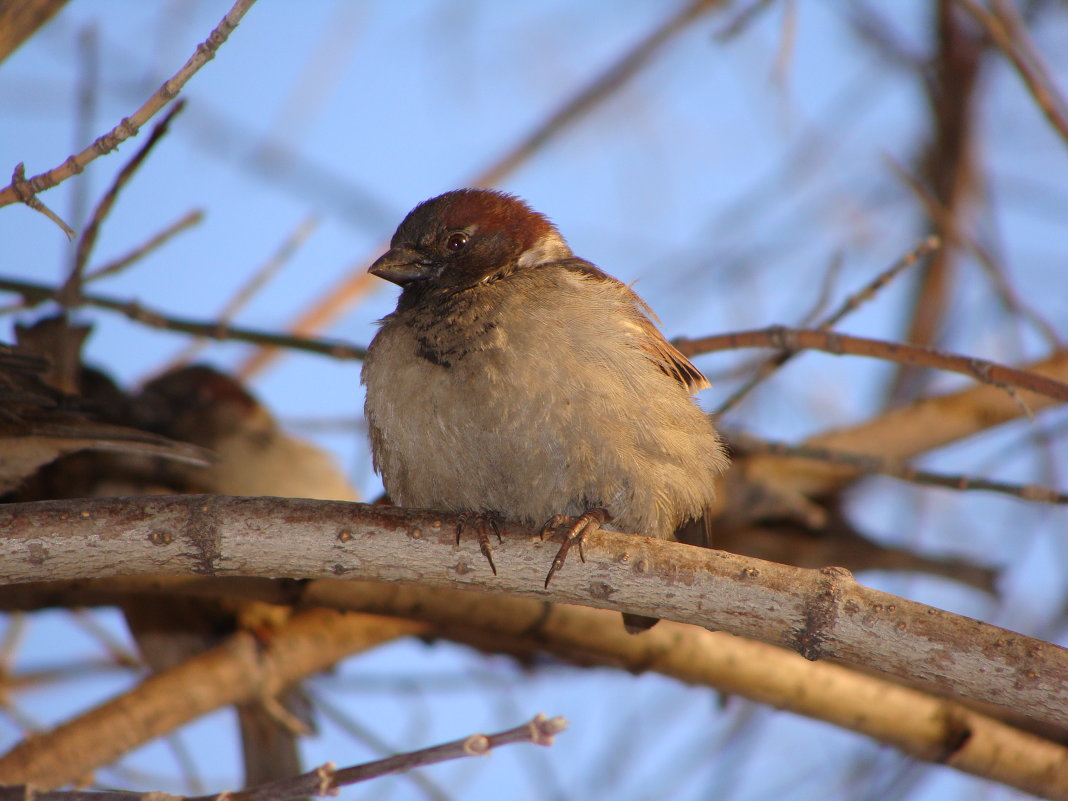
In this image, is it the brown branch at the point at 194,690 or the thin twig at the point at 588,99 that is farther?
the thin twig at the point at 588,99

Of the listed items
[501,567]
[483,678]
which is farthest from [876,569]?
[501,567]

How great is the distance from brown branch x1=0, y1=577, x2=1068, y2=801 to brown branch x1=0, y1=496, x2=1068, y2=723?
0.96 metres

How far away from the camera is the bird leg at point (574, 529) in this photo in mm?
2510

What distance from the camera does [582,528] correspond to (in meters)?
2.61

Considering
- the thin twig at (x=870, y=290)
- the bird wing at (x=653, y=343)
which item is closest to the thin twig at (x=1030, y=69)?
the thin twig at (x=870, y=290)

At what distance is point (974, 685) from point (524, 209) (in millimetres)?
2062

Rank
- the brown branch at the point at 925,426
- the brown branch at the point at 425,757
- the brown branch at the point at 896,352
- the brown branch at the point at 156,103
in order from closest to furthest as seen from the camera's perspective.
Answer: the brown branch at the point at 425,757 → the brown branch at the point at 156,103 → the brown branch at the point at 896,352 → the brown branch at the point at 925,426

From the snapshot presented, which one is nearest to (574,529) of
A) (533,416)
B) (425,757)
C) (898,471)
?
(533,416)

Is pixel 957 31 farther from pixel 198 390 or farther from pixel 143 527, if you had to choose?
pixel 143 527

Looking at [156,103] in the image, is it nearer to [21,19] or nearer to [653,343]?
[21,19]

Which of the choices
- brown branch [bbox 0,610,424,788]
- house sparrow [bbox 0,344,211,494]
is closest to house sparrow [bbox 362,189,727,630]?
house sparrow [bbox 0,344,211,494]

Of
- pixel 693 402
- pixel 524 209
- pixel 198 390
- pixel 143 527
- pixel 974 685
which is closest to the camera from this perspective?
pixel 974 685

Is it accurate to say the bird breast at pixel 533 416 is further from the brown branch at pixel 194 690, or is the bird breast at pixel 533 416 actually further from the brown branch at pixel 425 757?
the brown branch at pixel 194 690

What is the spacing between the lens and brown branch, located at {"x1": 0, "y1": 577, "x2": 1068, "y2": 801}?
11.3 ft
